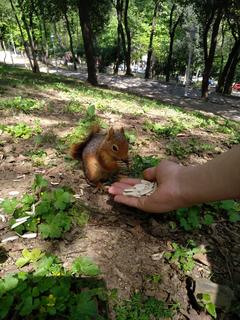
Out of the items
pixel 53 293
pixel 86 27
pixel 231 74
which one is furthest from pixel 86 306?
pixel 231 74

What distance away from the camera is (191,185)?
2.57m

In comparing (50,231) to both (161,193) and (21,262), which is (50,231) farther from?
(161,193)

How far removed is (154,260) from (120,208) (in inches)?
28.3

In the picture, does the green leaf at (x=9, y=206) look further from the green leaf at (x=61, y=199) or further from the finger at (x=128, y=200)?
the finger at (x=128, y=200)

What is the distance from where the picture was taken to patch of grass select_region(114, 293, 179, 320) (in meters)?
2.17

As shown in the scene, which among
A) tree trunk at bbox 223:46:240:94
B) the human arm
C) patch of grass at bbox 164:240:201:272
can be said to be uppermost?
the human arm

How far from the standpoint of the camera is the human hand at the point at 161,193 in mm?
2684

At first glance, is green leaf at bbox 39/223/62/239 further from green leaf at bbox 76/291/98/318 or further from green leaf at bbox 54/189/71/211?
green leaf at bbox 76/291/98/318

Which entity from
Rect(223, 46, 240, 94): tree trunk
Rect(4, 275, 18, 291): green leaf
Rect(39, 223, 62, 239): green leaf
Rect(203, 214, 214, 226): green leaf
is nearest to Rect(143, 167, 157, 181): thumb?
Rect(203, 214, 214, 226): green leaf

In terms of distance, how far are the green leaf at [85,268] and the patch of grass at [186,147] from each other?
2.55 meters

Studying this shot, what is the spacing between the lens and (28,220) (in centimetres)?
283

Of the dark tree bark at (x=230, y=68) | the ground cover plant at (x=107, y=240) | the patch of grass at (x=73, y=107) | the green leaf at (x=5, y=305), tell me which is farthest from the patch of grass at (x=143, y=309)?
the dark tree bark at (x=230, y=68)

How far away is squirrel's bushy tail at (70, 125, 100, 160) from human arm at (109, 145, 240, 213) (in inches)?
29.2

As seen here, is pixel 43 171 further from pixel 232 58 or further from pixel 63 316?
pixel 232 58
